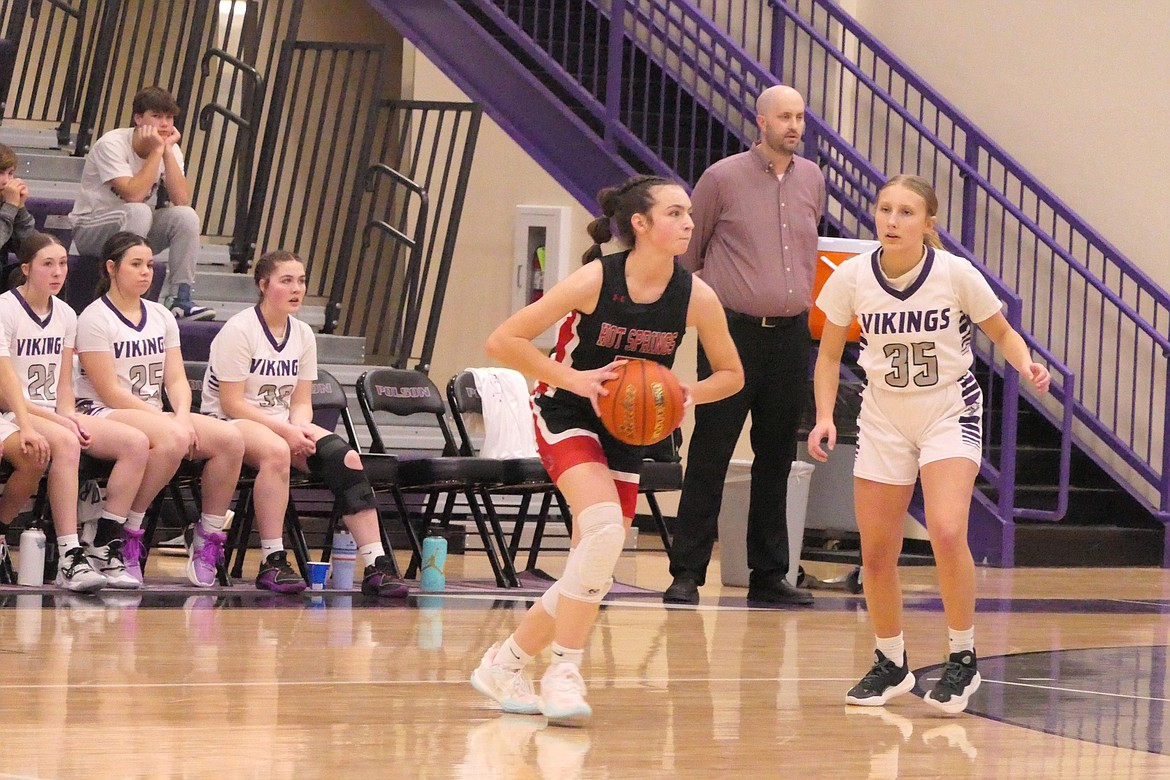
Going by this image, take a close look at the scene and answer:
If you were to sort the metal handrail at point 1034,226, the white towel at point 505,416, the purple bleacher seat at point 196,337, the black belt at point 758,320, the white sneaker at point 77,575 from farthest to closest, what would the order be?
the metal handrail at point 1034,226 < the purple bleacher seat at point 196,337 < the white towel at point 505,416 < the black belt at point 758,320 < the white sneaker at point 77,575

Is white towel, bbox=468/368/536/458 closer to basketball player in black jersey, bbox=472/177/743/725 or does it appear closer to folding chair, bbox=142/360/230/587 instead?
folding chair, bbox=142/360/230/587

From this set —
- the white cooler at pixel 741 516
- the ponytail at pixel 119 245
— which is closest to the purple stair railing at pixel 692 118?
the white cooler at pixel 741 516

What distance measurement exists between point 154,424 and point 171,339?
50 centimetres

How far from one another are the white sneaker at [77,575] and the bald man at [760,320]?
2.08m

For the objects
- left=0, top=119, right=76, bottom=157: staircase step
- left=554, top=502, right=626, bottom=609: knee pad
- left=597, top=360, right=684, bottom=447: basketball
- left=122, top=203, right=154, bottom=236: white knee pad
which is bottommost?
left=554, top=502, right=626, bottom=609: knee pad

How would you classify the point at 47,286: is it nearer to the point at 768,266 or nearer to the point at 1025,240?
the point at 768,266

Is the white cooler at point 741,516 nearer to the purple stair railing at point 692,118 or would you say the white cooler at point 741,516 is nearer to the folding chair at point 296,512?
the folding chair at point 296,512

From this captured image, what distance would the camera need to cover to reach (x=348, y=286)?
37.6 feet

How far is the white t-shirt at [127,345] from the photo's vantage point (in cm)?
655

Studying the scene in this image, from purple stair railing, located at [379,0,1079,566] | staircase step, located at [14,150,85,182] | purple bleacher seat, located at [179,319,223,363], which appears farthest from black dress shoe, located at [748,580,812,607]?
staircase step, located at [14,150,85,182]

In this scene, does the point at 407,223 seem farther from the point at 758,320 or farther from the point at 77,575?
the point at 77,575

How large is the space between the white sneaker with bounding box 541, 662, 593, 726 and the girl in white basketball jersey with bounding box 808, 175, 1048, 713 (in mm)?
771

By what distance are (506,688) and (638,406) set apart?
0.72 m

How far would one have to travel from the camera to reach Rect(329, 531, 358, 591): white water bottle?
→ 6695 millimetres
